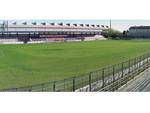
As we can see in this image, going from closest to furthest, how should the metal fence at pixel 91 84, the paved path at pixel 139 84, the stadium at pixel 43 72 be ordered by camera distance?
1. the metal fence at pixel 91 84
2. the stadium at pixel 43 72
3. the paved path at pixel 139 84

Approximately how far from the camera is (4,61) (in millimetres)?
16031

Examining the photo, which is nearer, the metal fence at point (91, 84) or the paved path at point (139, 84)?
the metal fence at point (91, 84)

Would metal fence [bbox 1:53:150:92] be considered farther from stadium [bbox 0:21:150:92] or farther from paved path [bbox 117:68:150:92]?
paved path [bbox 117:68:150:92]

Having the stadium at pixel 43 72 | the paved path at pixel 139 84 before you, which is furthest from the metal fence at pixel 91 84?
the paved path at pixel 139 84

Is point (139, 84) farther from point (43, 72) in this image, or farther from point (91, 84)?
point (43, 72)

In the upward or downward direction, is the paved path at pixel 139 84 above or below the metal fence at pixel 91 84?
below

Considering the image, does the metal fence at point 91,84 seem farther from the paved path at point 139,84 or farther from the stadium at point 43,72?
the paved path at point 139,84

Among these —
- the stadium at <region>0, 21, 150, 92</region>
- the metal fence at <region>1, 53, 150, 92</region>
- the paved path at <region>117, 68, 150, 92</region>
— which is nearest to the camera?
the metal fence at <region>1, 53, 150, 92</region>

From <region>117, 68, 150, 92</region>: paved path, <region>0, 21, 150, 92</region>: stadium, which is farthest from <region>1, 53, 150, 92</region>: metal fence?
<region>117, 68, 150, 92</region>: paved path

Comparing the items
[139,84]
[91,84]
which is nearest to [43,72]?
[139,84]

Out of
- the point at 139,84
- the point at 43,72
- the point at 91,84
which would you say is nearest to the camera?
the point at 91,84

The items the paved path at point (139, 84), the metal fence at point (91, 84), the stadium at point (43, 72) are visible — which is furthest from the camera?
the paved path at point (139, 84)
